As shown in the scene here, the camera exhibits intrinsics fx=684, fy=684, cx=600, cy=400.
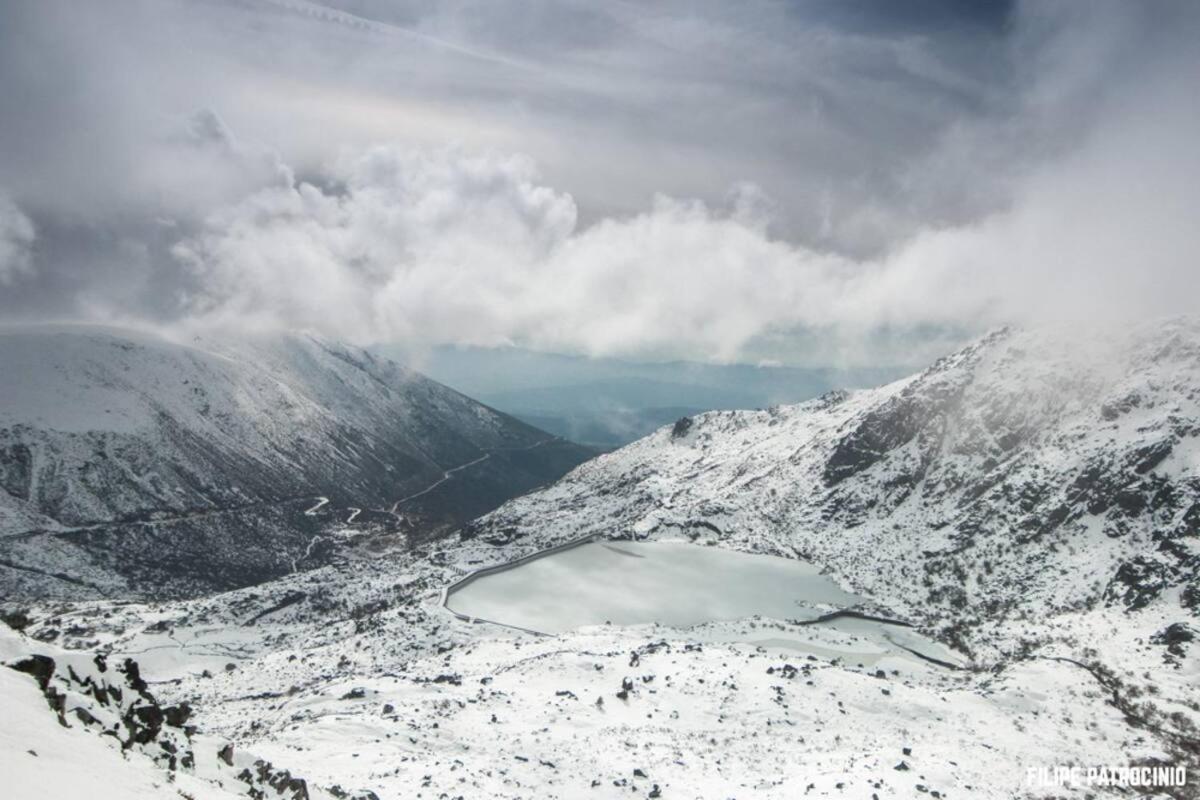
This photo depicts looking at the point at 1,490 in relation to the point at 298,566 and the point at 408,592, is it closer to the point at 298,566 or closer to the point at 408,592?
the point at 298,566

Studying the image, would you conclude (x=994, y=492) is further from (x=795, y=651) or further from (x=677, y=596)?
(x=795, y=651)

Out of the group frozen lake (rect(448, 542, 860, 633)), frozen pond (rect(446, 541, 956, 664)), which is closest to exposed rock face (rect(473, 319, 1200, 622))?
frozen lake (rect(448, 542, 860, 633))

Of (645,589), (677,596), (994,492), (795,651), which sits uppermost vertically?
(994,492)

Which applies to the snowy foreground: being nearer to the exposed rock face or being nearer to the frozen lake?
the exposed rock face

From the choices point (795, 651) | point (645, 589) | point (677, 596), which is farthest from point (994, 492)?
point (645, 589)

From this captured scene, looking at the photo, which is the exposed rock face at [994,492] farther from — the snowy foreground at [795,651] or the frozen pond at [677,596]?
the frozen pond at [677,596]

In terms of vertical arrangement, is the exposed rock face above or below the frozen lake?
above

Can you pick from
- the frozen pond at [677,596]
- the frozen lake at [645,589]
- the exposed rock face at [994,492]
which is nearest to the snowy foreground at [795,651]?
the exposed rock face at [994,492]

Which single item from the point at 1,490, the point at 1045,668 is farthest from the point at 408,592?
the point at 1,490
